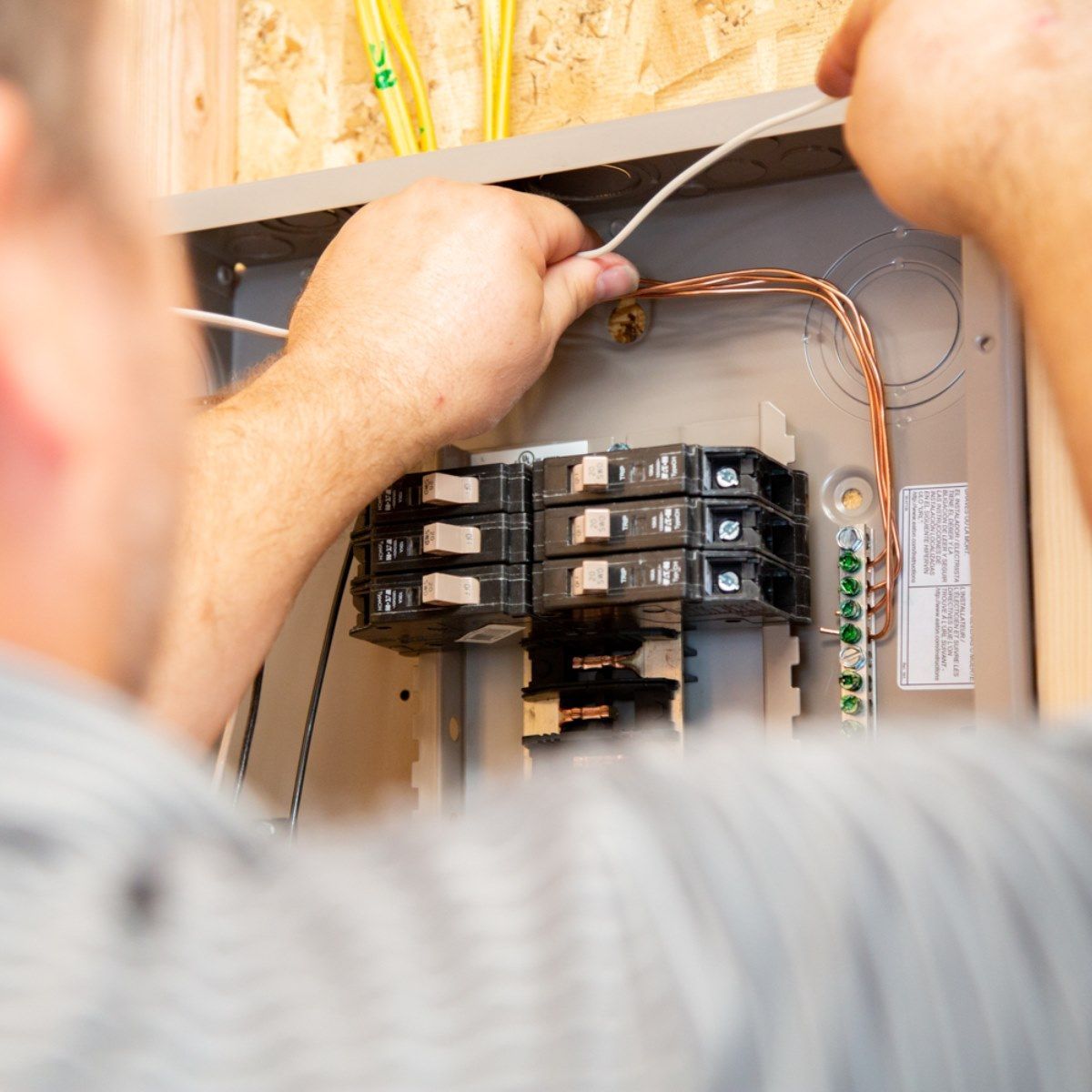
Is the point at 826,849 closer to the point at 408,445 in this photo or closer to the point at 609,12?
the point at 408,445

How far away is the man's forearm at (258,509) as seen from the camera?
834 mm

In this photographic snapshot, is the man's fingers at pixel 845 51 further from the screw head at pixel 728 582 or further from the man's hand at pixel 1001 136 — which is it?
the screw head at pixel 728 582

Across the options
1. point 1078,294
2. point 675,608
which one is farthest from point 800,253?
point 1078,294

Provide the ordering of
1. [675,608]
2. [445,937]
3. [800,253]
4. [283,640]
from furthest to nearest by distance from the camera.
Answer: [283,640] < [800,253] < [675,608] < [445,937]

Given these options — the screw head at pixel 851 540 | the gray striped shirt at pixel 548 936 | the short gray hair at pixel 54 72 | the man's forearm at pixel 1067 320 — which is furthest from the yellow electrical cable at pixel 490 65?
the gray striped shirt at pixel 548 936

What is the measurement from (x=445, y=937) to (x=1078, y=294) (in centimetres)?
29

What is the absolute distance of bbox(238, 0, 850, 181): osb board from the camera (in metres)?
1.30

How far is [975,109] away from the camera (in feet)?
1.95

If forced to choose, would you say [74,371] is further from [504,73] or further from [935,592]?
[504,73]

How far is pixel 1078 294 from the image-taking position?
418 millimetres

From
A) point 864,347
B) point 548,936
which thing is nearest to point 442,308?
point 864,347

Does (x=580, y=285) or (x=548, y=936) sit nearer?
(x=548, y=936)

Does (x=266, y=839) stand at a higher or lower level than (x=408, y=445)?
lower

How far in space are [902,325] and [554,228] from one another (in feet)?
0.85
